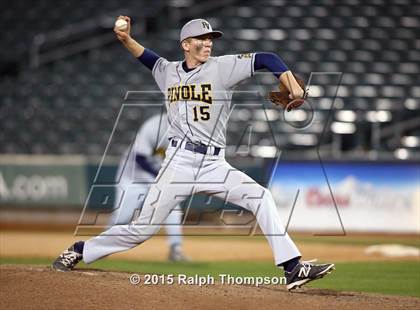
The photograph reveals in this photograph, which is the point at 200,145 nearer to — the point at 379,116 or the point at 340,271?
the point at 340,271

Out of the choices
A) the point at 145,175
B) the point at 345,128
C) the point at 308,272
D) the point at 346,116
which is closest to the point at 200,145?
the point at 308,272

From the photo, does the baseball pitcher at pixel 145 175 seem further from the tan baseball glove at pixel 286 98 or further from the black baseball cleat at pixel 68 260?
the tan baseball glove at pixel 286 98

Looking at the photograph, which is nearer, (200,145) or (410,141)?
(200,145)

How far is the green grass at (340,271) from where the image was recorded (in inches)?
371

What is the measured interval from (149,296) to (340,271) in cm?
459

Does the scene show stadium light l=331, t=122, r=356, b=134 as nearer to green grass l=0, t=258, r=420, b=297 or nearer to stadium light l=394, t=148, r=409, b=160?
stadium light l=394, t=148, r=409, b=160

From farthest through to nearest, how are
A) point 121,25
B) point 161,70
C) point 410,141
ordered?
point 410,141, point 161,70, point 121,25

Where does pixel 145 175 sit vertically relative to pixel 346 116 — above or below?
below

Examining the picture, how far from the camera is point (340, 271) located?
1099 centimetres

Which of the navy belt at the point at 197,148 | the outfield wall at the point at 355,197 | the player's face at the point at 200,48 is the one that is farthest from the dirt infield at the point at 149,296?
the outfield wall at the point at 355,197

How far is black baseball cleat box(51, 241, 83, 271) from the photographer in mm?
7961

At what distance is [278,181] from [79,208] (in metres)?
5.37

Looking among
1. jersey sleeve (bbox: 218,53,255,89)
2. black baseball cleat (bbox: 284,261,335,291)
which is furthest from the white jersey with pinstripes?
black baseball cleat (bbox: 284,261,335,291)

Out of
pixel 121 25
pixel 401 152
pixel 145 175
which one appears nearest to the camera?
pixel 121 25
